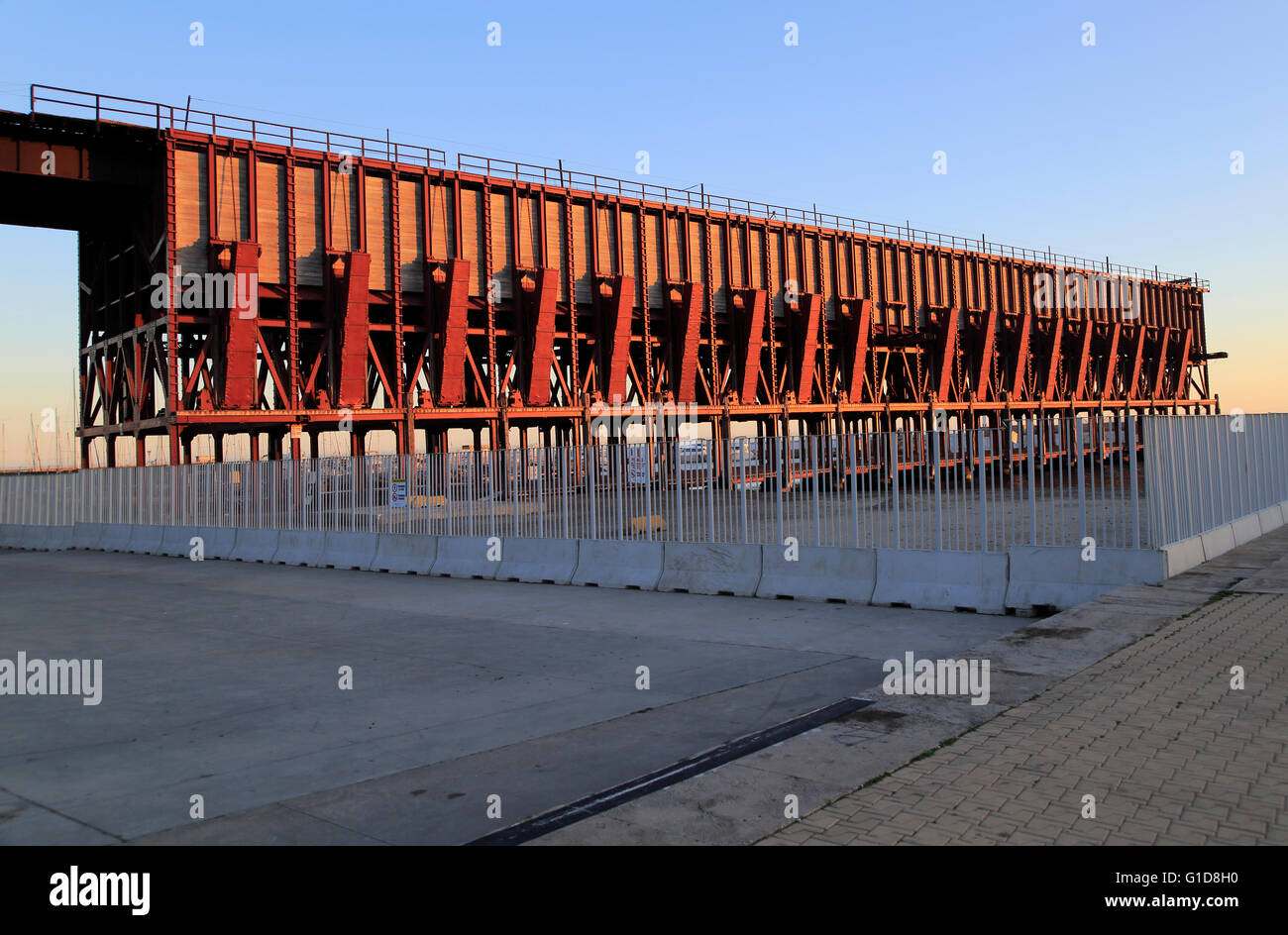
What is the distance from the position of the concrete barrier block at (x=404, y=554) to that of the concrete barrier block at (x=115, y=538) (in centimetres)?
1267

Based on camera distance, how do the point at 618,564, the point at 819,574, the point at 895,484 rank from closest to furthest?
the point at 895,484
the point at 819,574
the point at 618,564

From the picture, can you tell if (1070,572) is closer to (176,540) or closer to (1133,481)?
(1133,481)

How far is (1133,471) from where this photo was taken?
39.2 feet

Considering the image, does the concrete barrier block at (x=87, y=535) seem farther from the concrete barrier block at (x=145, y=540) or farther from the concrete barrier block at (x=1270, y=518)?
the concrete barrier block at (x=1270, y=518)

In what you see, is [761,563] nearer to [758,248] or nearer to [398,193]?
[398,193]

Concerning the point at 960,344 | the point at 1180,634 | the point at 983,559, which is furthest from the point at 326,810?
the point at 960,344

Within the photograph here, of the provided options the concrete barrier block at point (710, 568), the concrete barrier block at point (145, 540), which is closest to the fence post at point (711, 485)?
the concrete barrier block at point (710, 568)

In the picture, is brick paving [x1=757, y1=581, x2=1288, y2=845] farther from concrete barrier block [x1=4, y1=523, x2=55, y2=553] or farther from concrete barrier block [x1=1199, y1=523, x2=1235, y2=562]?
concrete barrier block [x1=4, y1=523, x2=55, y2=553]

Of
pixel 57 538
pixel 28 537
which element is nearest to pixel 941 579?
pixel 57 538

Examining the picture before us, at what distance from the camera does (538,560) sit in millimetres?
18266

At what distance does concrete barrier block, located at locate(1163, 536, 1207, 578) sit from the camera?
41.1 feet

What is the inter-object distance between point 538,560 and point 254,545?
10248mm

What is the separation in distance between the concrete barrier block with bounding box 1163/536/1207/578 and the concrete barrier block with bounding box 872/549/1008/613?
6.73 feet

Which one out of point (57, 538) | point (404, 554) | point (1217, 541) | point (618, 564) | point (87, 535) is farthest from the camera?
point (57, 538)
